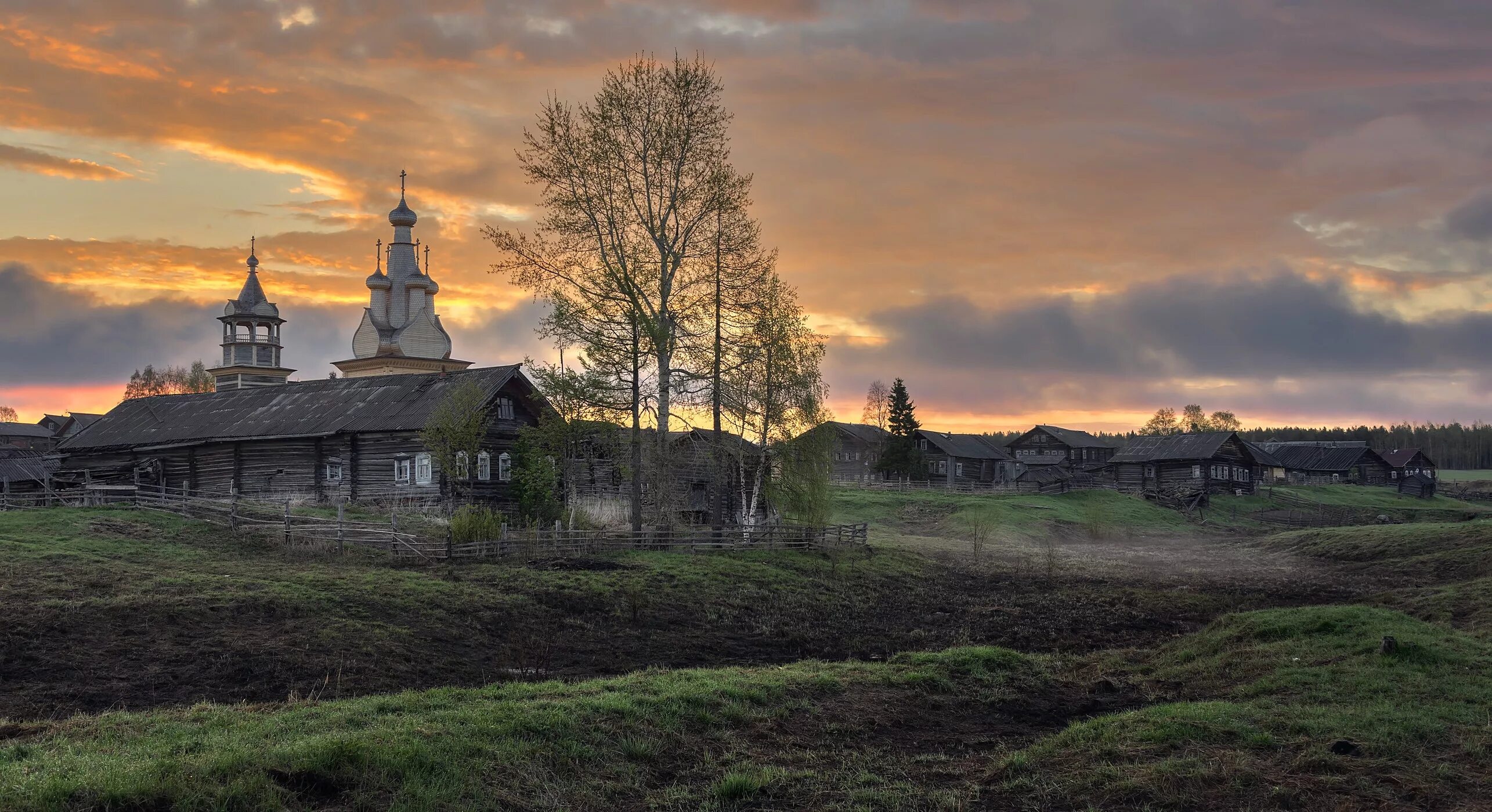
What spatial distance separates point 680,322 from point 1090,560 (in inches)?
857

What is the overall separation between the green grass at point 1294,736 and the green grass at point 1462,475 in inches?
Result: 5751

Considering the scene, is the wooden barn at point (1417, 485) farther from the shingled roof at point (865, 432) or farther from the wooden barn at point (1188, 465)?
the shingled roof at point (865, 432)

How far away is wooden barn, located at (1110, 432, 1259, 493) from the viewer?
8506 centimetres

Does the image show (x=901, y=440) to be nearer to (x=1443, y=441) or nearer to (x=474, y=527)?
(x=474, y=527)

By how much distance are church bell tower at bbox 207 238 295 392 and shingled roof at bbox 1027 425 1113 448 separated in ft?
244

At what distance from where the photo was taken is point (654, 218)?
3688cm

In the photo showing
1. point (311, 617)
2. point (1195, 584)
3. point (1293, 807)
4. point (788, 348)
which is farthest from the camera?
point (788, 348)

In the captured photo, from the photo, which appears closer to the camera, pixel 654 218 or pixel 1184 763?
pixel 1184 763

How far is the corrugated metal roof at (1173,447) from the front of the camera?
280 ft

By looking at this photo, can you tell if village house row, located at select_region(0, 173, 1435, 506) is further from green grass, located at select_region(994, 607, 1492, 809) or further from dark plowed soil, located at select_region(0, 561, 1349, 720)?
green grass, located at select_region(994, 607, 1492, 809)

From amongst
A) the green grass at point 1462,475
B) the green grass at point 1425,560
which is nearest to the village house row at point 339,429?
the green grass at point 1425,560

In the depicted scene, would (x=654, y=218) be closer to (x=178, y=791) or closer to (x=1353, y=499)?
(x=178, y=791)

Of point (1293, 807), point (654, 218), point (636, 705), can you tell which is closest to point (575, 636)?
point (636, 705)

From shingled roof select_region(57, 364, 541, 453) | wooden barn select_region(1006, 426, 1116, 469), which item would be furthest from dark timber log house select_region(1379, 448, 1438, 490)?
shingled roof select_region(57, 364, 541, 453)
